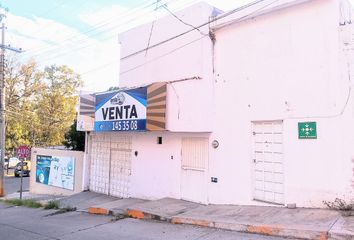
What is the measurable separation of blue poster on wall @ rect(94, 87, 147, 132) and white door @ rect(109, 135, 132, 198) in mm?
1161

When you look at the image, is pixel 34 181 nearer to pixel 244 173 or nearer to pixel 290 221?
pixel 244 173

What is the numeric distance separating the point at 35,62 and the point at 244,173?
3648 cm

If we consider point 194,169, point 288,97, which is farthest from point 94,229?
point 288,97

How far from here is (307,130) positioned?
983cm

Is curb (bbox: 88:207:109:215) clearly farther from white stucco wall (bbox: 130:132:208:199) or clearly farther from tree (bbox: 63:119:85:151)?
tree (bbox: 63:119:85:151)

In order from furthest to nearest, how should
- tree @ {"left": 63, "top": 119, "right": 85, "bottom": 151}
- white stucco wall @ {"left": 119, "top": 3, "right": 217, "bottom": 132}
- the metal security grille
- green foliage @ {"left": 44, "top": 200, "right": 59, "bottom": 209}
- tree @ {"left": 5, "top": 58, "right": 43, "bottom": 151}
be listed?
tree @ {"left": 5, "top": 58, "right": 43, "bottom": 151} < tree @ {"left": 63, "top": 119, "right": 85, "bottom": 151} < green foliage @ {"left": 44, "top": 200, "right": 59, "bottom": 209} < the metal security grille < white stucco wall @ {"left": 119, "top": 3, "right": 217, "bottom": 132}

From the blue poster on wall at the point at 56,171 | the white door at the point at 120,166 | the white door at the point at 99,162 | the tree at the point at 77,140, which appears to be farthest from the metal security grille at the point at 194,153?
the tree at the point at 77,140

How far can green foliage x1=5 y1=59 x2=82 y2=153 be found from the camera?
41.0 metres

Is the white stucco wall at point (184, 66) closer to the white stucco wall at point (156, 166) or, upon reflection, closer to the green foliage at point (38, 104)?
the white stucco wall at point (156, 166)

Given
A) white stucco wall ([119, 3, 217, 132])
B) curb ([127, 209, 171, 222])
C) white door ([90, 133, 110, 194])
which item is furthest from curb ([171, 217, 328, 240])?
white door ([90, 133, 110, 194])

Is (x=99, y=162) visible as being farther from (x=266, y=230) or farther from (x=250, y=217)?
(x=266, y=230)

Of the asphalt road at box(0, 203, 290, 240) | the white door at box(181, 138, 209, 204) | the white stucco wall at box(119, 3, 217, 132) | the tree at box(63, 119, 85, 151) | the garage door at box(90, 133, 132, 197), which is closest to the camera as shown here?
the asphalt road at box(0, 203, 290, 240)

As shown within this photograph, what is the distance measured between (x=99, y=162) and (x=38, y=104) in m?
29.0

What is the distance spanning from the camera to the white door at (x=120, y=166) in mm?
15438
